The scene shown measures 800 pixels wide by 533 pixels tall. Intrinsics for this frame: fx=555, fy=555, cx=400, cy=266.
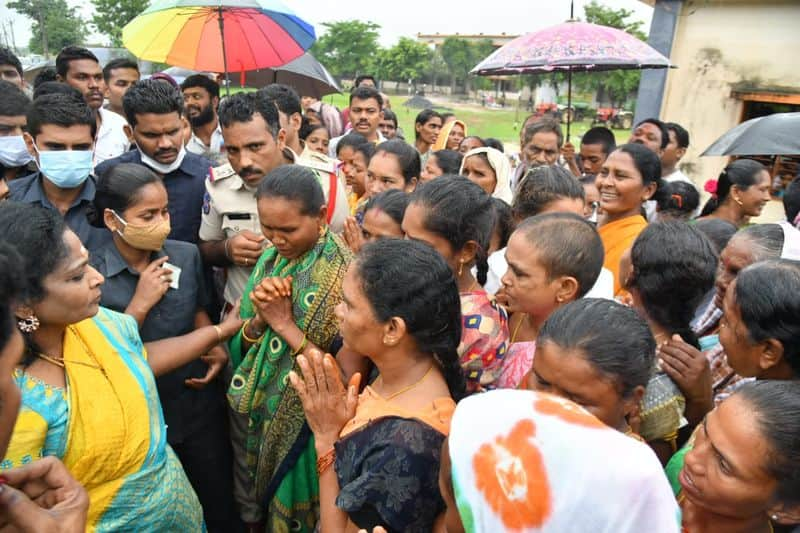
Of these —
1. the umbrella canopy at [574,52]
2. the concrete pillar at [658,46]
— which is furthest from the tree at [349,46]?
the umbrella canopy at [574,52]

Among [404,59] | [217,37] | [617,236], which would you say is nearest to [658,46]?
[617,236]

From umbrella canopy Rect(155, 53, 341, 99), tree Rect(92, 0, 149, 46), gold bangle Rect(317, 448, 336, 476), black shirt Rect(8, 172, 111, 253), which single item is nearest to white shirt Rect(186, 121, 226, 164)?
black shirt Rect(8, 172, 111, 253)

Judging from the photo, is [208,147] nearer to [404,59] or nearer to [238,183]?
[238,183]

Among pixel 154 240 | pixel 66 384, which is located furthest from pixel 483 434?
pixel 154 240

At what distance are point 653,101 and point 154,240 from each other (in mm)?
10197

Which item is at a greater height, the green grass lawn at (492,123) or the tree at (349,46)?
the tree at (349,46)

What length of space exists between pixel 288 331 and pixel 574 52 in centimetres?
424

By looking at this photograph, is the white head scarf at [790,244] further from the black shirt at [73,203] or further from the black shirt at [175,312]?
the black shirt at [73,203]

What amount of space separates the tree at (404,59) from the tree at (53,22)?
97.2ft

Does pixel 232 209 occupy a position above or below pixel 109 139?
below

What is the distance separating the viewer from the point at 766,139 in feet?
14.9

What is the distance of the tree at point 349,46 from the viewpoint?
59.2 meters

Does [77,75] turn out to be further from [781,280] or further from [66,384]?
[781,280]

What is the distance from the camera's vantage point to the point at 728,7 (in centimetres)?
960
